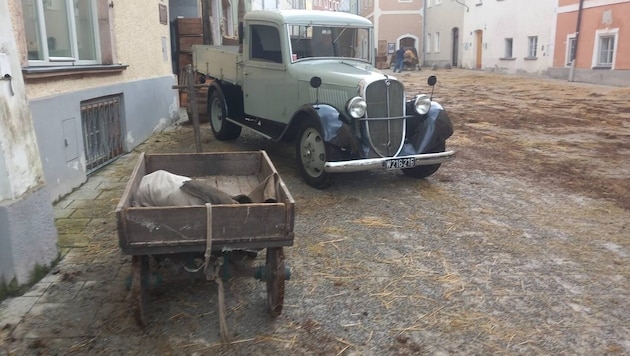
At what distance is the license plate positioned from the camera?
5738 mm

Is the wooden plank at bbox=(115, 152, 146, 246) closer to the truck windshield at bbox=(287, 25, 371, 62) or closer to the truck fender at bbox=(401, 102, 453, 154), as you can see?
the truck fender at bbox=(401, 102, 453, 154)

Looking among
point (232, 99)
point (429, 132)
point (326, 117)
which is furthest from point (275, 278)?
point (232, 99)

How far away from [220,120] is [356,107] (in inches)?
144

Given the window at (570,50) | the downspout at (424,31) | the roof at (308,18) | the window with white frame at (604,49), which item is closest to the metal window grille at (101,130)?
the roof at (308,18)

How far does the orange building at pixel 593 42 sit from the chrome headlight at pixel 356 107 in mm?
15882

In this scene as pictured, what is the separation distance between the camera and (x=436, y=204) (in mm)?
5562

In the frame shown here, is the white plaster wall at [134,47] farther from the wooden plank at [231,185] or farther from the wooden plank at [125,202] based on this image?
the wooden plank at [231,185]

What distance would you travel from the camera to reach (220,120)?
8875 mm

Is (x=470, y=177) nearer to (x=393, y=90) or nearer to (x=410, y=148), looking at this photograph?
(x=410, y=148)

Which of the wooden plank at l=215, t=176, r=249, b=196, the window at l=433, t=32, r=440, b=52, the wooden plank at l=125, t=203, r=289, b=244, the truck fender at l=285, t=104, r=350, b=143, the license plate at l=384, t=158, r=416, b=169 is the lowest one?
the license plate at l=384, t=158, r=416, b=169

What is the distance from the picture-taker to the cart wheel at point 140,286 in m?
2.92

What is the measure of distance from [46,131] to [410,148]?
3818 mm

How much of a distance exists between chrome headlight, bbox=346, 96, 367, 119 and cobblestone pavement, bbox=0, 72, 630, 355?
0.92 metres

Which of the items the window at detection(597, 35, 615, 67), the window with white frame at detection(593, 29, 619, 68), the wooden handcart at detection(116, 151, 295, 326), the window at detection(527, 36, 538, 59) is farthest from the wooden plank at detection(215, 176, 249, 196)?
the window at detection(527, 36, 538, 59)
